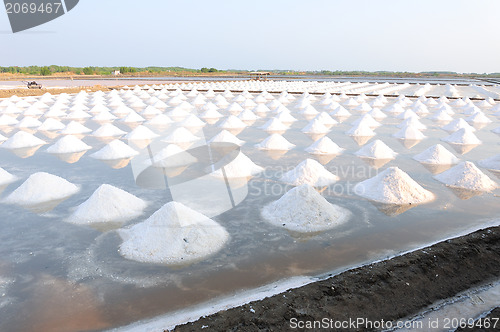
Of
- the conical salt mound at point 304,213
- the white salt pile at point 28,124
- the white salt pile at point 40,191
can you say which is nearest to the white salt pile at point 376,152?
the conical salt mound at point 304,213

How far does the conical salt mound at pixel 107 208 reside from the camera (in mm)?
4590

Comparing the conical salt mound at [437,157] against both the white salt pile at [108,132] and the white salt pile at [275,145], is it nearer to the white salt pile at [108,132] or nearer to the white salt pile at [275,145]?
the white salt pile at [275,145]

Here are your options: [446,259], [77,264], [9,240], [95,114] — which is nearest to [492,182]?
[446,259]

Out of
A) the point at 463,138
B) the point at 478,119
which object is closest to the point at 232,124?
the point at 463,138

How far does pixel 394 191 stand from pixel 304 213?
164 centimetres

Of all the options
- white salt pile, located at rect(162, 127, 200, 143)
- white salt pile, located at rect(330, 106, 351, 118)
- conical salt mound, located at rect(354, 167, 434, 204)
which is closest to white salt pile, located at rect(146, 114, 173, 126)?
white salt pile, located at rect(162, 127, 200, 143)

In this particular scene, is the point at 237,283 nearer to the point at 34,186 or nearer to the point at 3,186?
the point at 34,186

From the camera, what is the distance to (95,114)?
1402cm

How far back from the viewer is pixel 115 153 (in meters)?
7.74

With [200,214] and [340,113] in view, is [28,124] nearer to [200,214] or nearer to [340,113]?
[200,214]

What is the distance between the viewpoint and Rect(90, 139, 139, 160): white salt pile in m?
7.67

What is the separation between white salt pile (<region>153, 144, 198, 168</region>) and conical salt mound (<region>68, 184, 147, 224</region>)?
215cm

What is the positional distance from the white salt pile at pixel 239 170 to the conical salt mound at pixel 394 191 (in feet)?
6.06

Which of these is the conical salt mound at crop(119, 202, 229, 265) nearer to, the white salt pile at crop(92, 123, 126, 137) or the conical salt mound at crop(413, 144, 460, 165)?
the conical salt mound at crop(413, 144, 460, 165)
